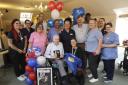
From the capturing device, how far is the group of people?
418 cm

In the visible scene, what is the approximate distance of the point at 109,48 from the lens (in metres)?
4.35

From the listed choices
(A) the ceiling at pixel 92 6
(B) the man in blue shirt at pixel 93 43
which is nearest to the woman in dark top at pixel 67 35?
(B) the man in blue shirt at pixel 93 43

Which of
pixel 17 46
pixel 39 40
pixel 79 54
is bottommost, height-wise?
pixel 79 54

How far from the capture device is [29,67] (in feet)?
13.3

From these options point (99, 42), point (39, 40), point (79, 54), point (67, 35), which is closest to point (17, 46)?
point (39, 40)

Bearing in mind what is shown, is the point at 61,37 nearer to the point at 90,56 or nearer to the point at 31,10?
the point at 90,56

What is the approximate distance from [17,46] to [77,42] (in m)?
1.34

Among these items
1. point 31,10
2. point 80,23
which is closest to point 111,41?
point 80,23

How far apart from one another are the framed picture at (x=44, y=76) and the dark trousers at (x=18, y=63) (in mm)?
1052

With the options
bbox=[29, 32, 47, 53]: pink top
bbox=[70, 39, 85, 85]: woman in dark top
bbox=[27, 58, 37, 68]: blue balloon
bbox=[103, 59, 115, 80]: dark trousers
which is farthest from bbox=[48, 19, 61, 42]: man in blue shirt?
bbox=[103, 59, 115, 80]: dark trousers

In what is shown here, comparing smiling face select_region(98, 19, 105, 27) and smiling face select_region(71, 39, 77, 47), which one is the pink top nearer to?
smiling face select_region(71, 39, 77, 47)

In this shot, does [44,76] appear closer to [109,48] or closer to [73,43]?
[73,43]

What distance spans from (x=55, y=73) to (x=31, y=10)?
26.2ft

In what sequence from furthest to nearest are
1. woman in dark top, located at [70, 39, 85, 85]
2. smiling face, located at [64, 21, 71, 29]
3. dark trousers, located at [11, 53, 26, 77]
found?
dark trousers, located at [11, 53, 26, 77]
smiling face, located at [64, 21, 71, 29]
woman in dark top, located at [70, 39, 85, 85]
